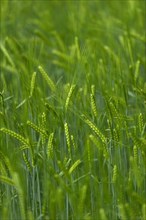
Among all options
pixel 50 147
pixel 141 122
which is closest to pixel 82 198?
pixel 50 147

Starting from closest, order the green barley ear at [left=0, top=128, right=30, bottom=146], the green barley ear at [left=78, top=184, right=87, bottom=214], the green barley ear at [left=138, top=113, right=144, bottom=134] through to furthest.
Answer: the green barley ear at [left=78, top=184, right=87, bottom=214] < the green barley ear at [left=0, top=128, right=30, bottom=146] < the green barley ear at [left=138, top=113, right=144, bottom=134]

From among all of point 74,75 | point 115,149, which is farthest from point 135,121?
point 74,75

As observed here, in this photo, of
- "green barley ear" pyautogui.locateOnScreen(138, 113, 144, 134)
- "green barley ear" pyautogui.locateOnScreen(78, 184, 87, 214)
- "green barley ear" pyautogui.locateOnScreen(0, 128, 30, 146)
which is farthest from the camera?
"green barley ear" pyautogui.locateOnScreen(138, 113, 144, 134)

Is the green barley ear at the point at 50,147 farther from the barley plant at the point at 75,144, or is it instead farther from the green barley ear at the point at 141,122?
the green barley ear at the point at 141,122

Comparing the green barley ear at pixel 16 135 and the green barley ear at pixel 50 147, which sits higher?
the green barley ear at pixel 16 135

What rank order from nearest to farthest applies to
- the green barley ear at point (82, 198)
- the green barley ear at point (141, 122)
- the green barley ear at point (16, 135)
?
1. the green barley ear at point (82, 198)
2. the green barley ear at point (16, 135)
3. the green barley ear at point (141, 122)

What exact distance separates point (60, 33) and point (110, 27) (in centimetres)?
31

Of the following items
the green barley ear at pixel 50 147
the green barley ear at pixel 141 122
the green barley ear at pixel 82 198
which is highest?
the green barley ear at pixel 141 122

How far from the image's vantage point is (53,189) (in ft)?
4.70

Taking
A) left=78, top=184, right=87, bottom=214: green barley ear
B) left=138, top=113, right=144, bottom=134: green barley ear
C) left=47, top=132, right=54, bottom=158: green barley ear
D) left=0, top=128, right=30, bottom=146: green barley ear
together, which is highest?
left=138, top=113, right=144, bottom=134: green barley ear

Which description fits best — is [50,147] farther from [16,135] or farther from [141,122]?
[141,122]

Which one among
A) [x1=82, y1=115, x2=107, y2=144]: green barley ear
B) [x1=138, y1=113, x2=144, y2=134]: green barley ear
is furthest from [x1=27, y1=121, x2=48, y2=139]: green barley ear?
[x1=138, y1=113, x2=144, y2=134]: green barley ear

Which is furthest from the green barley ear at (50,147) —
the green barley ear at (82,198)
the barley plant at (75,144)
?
the green barley ear at (82,198)

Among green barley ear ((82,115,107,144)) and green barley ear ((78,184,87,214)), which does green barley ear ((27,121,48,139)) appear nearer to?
green barley ear ((82,115,107,144))
